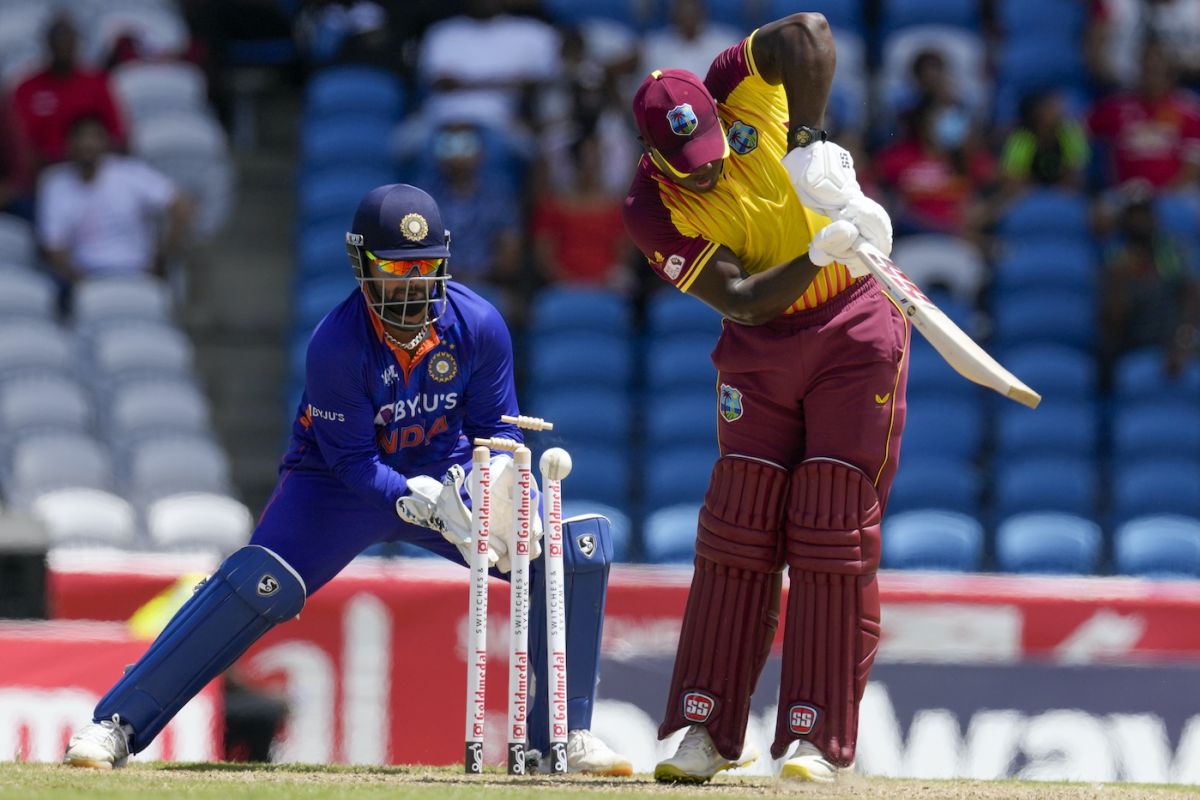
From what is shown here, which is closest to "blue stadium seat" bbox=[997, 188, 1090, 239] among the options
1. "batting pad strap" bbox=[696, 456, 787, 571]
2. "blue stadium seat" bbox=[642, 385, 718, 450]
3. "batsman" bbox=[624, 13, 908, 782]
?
"blue stadium seat" bbox=[642, 385, 718, 450]

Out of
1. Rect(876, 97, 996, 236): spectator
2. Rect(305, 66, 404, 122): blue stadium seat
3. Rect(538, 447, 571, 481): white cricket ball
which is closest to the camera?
Rect(538, 447, 571, 481): white cricket ball

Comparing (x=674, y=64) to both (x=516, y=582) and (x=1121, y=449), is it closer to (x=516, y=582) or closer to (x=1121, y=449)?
(x=1121, y=449)

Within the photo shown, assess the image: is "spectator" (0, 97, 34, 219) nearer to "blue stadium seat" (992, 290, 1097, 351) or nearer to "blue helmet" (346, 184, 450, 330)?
"blue stadium seat" (992, 290, 1097, 351)

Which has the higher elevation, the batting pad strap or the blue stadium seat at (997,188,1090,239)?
the blue stadium seat at (997,188,1090,239)

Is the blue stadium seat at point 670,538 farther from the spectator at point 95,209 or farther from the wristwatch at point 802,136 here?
the wristwatch at point 802,136

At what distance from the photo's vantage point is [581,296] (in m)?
10.9

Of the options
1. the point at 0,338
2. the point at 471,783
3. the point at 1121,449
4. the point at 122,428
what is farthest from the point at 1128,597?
the point at 0,338

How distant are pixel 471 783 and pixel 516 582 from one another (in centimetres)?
56

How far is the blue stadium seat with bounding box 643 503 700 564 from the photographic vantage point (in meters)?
9.84

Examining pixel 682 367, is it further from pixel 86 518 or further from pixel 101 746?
pixel 101 746

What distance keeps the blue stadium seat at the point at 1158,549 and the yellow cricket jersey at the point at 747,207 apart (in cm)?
477

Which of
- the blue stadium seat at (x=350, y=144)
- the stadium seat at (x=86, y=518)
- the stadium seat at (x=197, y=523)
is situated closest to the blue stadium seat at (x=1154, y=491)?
the stadium seat at (x=197, y=523)

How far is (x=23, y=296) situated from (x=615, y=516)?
134 inches

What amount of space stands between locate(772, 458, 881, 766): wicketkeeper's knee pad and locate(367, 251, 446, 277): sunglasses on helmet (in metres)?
1.20
